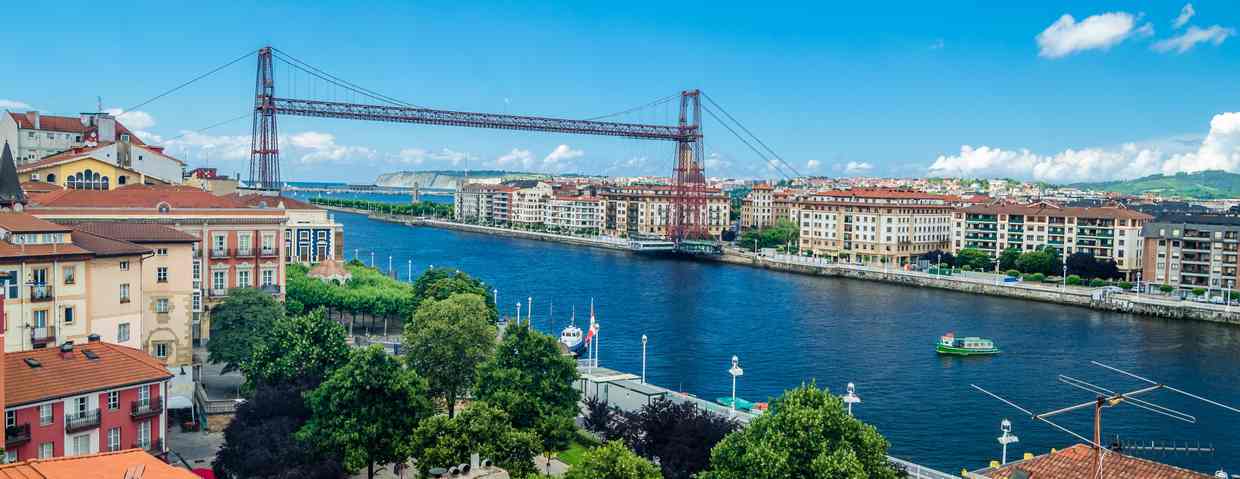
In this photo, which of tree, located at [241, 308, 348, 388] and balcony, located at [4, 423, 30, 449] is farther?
tree, located at [241, 308, 348, 388]

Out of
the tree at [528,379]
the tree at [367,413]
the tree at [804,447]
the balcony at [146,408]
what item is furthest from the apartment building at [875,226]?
the balcony at [146,408]

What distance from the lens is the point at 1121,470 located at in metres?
7.76

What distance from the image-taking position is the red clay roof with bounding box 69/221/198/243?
13.3 metres

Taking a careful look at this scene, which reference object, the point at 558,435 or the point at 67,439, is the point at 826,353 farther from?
the point at 67,439

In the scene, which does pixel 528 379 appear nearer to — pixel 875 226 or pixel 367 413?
pixel 367 413

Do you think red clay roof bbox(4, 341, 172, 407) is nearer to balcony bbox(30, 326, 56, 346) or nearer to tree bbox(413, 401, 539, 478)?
balcony bbox(30, 326, 56, 346)

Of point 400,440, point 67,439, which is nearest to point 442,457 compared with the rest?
point 400,440

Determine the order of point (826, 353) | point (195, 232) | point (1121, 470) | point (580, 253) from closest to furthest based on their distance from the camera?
point (1121, 470)
point (195, 232)
point (826, 353)
point (580, 253)

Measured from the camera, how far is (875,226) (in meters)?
41.6

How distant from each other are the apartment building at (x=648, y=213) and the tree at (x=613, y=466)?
46.3 m

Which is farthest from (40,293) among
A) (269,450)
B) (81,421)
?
(269,450)

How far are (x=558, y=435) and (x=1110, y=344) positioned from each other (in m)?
16.7

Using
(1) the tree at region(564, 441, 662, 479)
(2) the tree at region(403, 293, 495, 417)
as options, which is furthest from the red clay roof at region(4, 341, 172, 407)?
(1) the tree at region(564, 441, 662, 479)

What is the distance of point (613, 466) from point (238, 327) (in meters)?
8.38
